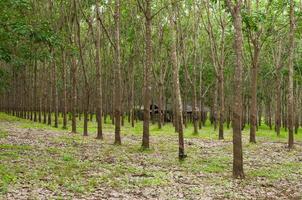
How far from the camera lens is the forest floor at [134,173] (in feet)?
43.2

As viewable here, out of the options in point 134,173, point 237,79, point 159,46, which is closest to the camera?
point 237,79

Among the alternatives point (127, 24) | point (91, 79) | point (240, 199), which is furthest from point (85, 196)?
point (91, 79)

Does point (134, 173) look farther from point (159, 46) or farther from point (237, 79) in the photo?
point (159, 46)

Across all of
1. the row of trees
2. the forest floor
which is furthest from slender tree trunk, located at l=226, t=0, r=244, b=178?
the forest floor

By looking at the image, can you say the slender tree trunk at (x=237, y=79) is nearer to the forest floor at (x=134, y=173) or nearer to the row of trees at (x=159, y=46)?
the row of trees at (x=159, y=46)

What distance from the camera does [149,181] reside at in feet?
48.9

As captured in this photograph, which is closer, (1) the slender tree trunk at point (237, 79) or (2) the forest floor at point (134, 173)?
(2) the forest floor at point (134, 173)

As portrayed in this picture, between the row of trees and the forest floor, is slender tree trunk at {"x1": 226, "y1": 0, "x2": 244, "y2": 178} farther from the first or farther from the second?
the forest floor

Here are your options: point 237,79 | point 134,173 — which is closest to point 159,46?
point 237,79

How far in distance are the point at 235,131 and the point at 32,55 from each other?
13.9m

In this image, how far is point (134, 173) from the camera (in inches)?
648

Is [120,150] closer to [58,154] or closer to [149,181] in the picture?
[58,154]

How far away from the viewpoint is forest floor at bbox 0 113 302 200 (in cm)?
1316

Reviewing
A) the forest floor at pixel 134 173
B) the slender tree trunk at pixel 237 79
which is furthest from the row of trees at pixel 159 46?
the forest floor at pixel 134 173
